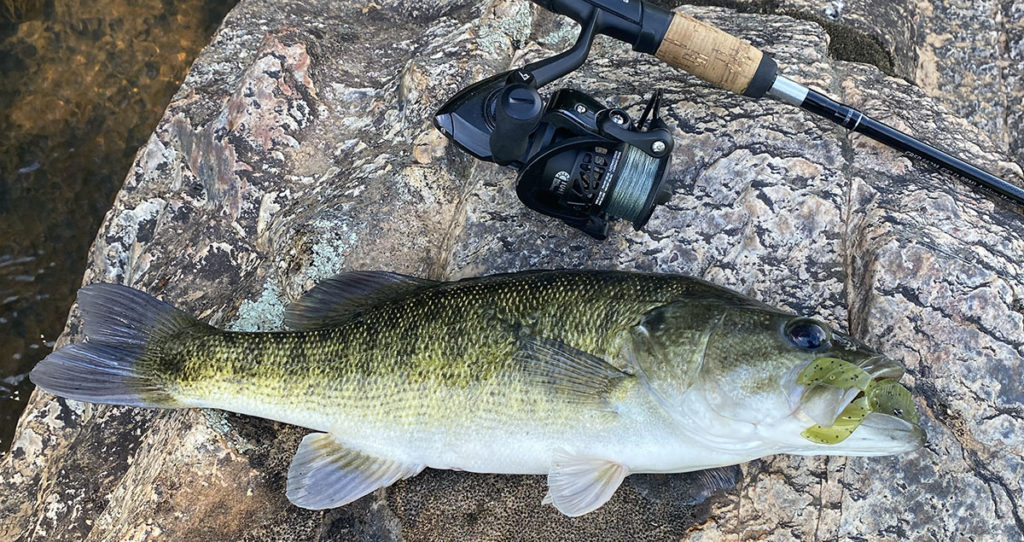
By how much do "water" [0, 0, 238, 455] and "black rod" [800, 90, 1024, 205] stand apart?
4814 mm

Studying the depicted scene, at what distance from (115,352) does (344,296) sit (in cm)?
100

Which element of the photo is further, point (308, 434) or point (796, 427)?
point (308, 434)

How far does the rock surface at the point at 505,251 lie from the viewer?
285 cm

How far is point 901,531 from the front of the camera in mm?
2787

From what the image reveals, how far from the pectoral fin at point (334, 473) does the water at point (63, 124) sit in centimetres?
298

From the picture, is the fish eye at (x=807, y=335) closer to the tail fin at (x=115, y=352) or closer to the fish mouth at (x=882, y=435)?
the fish mouth at (x=882, y=435)

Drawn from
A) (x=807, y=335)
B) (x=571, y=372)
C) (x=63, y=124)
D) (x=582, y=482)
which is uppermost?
(x=807, y=335)

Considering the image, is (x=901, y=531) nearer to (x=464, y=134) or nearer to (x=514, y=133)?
(x=514, y=133)

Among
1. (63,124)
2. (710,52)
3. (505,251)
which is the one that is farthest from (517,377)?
(63,124)

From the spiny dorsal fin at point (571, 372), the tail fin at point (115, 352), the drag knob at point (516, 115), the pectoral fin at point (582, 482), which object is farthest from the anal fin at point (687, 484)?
the tail fin at point (115, 352)

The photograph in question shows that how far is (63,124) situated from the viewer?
540 centimetres

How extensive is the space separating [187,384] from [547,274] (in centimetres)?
158

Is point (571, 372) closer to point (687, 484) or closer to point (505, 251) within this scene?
point (687, 484)

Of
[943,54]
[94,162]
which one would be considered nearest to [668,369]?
[943,54]
